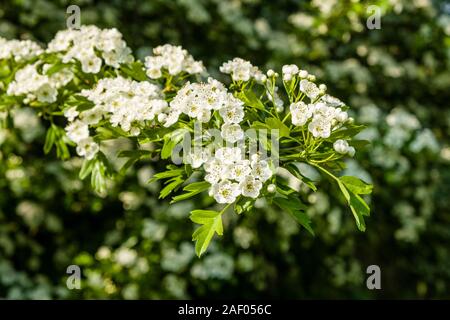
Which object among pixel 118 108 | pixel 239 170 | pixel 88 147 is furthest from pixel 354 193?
pixel 88 147

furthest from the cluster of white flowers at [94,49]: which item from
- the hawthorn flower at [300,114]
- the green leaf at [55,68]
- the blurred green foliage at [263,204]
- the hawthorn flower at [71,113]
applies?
the blurred green foliage at [263,204]

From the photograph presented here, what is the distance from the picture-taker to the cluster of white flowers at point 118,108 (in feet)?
4.03

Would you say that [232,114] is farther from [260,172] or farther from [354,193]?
[354,193]

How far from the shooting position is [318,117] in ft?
3.61

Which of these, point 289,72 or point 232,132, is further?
point 289,72

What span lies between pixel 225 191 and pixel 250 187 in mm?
46

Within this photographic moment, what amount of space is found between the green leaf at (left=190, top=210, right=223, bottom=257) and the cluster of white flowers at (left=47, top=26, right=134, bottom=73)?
536 mm

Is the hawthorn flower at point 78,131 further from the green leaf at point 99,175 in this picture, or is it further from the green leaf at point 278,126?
the green leaf at point 278,126

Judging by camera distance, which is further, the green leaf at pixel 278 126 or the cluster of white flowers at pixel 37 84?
the cluster of white flowers at pixel 37 84

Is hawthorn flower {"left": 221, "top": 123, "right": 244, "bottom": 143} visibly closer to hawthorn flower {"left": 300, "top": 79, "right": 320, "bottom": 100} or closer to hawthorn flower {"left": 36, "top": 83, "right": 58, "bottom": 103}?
hawthorn flower {"left": 300, "top": 79, "right": 320, "bottom": 100}

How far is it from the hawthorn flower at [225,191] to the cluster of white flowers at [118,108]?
9.1 inches

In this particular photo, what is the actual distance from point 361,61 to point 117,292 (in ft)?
6.11

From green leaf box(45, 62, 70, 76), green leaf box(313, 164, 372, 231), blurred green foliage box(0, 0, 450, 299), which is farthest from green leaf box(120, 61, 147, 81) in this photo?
blurred green foliage box(0, 0, 450, 299)
